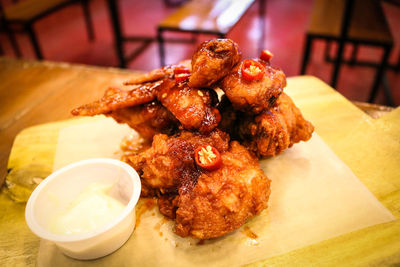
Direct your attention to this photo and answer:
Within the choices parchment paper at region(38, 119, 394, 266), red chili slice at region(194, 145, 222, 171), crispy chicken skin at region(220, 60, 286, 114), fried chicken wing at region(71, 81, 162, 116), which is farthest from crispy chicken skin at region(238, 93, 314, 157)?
fried chicken wing at region(71, 81, 162, 116)

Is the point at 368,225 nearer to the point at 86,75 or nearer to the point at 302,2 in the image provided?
the point at 86,75

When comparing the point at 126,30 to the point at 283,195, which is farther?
the point at 126,30

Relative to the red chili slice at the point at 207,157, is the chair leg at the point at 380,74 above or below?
below

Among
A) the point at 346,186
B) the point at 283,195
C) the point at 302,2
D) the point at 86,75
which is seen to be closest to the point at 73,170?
the point at 283,195

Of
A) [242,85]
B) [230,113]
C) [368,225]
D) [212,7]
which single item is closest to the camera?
[368,225]

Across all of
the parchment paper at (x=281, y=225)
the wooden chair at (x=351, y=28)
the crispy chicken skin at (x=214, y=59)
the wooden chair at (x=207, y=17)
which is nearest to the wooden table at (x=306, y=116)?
the parchment paper at (x=281, y=225)

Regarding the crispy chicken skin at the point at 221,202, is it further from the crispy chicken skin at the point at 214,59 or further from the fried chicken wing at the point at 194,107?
the crispy chicken skin at the point at 214,59

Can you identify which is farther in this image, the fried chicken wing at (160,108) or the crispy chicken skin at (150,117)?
the crispy chicken skin at (150,117)
